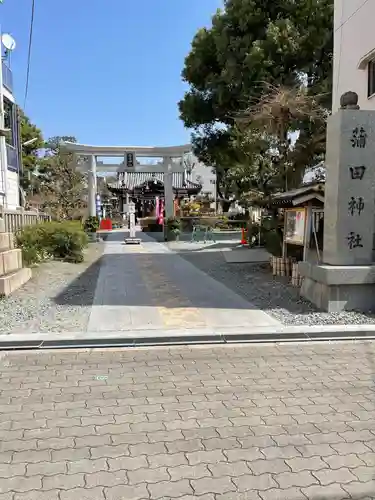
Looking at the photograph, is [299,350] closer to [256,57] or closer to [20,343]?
[20,343]

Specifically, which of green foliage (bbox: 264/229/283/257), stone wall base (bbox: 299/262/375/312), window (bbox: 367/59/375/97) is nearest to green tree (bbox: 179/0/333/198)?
window (bbox: 367/59/375/97)

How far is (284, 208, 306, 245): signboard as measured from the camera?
1030cm

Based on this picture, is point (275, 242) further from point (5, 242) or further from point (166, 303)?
point (5, 242)

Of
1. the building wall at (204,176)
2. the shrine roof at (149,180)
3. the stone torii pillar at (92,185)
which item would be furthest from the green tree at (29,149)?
the building wall at (204,176)

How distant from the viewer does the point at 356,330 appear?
6527 millimetres

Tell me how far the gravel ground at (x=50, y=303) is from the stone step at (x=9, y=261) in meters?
0.50

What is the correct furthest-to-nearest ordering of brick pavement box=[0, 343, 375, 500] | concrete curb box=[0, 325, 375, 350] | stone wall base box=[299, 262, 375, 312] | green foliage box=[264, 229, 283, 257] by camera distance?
green foliage box=[264, 229, 283, 257]
stone wall base box=[299, 262, 375, 312]
concrete curb box=[0, 325, 375, 350]
brick pavement box=[0, 343, 375, 500]

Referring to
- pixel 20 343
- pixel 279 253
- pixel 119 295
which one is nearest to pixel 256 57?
pixel 279 253

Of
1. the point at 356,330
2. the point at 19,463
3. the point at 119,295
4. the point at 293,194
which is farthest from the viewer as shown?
the point at 293,194

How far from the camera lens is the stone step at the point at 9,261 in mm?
9109

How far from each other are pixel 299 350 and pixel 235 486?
10.5 ft

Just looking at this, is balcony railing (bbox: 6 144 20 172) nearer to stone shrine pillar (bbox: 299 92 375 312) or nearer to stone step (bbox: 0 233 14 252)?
stone step (bbox: 0 233 14 252)

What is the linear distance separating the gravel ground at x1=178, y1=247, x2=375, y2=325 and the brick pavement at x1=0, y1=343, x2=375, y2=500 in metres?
1.61

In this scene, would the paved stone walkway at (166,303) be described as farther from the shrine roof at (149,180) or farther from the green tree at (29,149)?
the shrine roof at (149,180)
